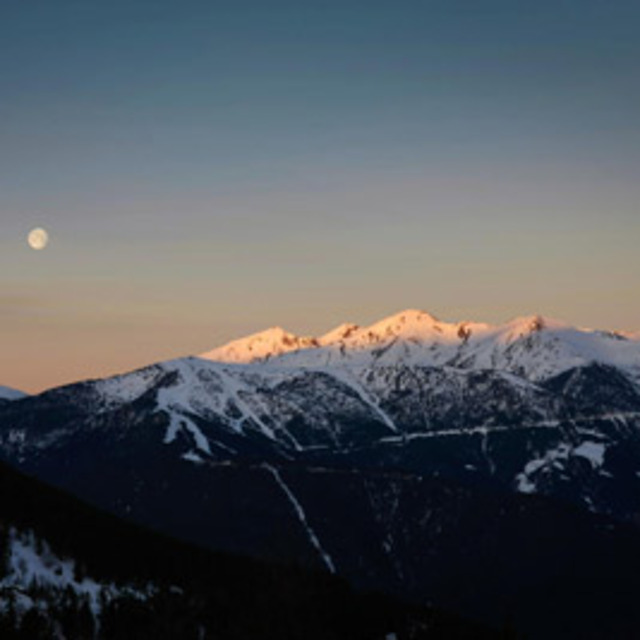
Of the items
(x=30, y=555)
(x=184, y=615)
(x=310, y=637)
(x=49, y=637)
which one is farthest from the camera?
(x=184, y=615)

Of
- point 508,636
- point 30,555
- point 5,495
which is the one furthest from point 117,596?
point 508,636

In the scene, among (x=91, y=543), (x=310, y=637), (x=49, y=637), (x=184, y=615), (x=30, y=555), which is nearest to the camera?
(x=49, y=637)

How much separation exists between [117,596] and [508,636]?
200 ft

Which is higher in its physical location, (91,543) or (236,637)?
(91,543)

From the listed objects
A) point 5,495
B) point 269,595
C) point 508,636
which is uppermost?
point 5,495

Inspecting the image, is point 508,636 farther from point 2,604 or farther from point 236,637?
point 2,604

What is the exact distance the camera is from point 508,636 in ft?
571

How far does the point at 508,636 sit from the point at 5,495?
85.0 metres

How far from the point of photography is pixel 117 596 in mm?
154875

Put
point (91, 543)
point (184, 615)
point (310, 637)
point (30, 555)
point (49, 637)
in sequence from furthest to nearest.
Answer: point (91, 543) < point (184, 615) < point (30, 555) < point (310, 637) < point (49, 637)

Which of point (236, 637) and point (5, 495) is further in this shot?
point (5, 495)

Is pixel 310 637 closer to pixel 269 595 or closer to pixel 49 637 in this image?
pixel 269 595

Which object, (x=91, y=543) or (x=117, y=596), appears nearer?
(x=117, y=596)

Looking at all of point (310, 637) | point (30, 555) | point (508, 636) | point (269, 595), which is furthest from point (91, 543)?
point (508, 636)
